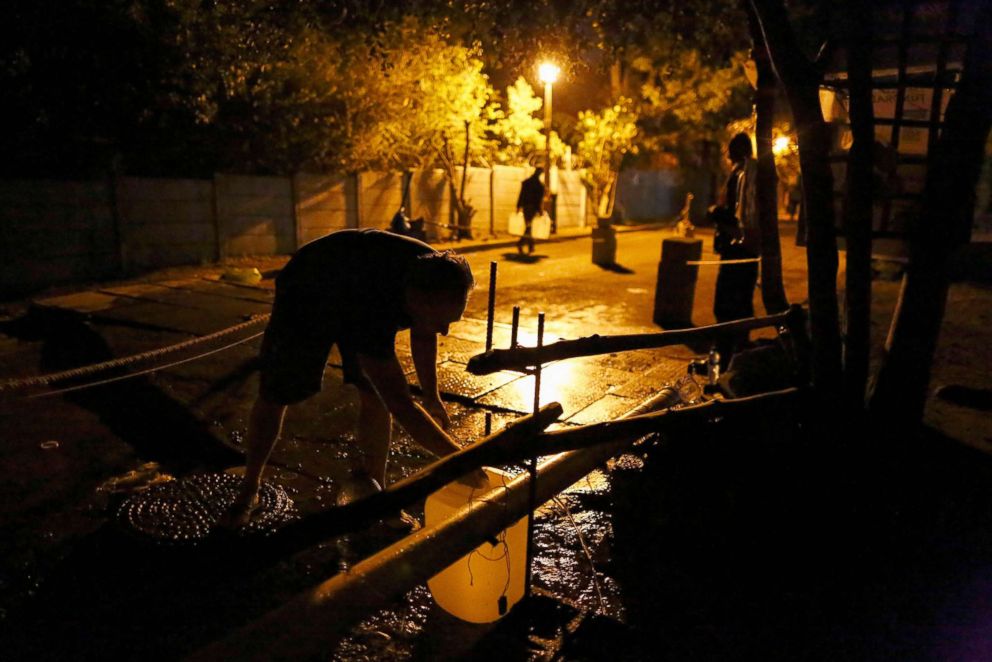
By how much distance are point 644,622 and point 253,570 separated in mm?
1769

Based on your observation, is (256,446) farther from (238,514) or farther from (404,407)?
(404,407)

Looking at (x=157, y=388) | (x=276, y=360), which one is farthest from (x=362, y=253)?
(x=157, y=388)

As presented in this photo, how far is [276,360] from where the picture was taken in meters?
3.18

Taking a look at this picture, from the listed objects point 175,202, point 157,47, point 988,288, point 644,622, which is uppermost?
point 157,47

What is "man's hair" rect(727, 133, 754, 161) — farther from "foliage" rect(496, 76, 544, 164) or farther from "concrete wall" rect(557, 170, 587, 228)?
"concrete wall" rect(557, 170, 587, 228)

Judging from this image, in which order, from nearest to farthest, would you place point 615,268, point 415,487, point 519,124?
point 415,487 → point 615,268 → point 519,124

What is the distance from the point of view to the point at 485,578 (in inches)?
119

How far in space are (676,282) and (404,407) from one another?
231 inches

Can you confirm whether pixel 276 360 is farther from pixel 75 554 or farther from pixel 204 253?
pixel 204 253

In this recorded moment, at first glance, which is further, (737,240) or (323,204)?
(323,204)

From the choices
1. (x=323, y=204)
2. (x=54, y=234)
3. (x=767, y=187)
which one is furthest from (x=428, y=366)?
(x=323, y=204)

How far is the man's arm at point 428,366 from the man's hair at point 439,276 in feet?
1.34

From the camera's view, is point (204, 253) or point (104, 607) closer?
point (104, 607)

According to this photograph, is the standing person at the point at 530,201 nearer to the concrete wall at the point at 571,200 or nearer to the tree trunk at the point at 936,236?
the concrete wall at the point at 571,200
